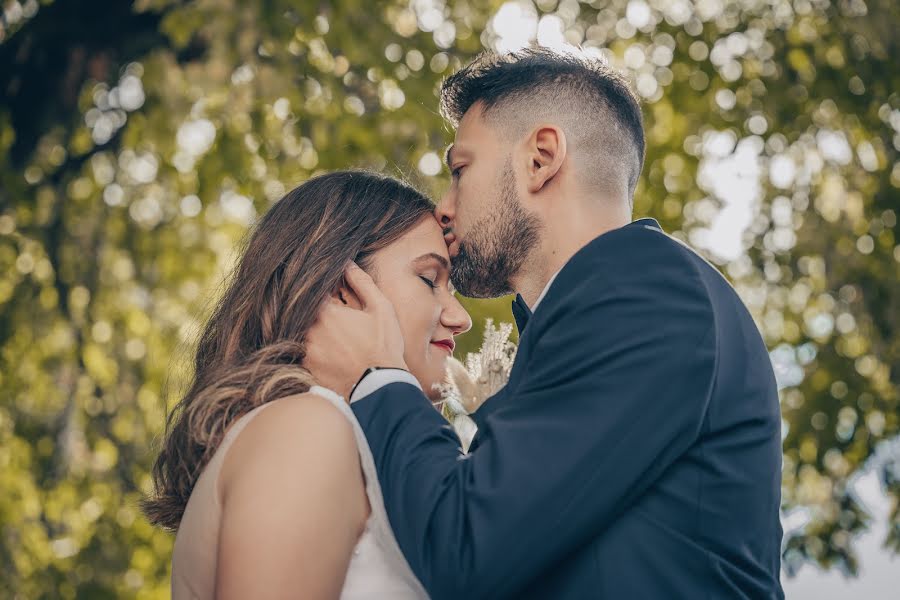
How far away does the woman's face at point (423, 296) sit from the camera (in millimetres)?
2617

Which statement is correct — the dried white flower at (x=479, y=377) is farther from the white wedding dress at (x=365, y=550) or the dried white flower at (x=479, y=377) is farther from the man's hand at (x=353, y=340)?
the white wedding dress at (x=365, y=550)

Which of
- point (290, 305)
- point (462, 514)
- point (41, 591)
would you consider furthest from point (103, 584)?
point (462, 514)

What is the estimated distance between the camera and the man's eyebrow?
8.79 ft

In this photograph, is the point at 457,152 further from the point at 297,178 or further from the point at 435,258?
the point at 297,178

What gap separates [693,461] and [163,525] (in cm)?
141

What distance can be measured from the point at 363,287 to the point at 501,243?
0.36m

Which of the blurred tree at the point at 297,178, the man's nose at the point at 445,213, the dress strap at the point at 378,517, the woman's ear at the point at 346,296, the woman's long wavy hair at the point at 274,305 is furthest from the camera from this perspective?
the blurred tree at the point at 297,178

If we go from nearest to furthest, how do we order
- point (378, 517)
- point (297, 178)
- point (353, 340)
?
point (378, 517) < point (353, 340) < point (297, 178)

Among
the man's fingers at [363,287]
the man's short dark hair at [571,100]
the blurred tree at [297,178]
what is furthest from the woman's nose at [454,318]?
the blurred tree at [297,178]

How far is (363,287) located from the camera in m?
2.52

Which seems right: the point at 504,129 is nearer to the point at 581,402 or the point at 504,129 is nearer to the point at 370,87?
the point at 581,402

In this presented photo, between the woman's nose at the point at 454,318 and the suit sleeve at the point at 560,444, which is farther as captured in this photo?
the woman's nose at the point at 454,318

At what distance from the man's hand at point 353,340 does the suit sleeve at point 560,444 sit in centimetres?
34

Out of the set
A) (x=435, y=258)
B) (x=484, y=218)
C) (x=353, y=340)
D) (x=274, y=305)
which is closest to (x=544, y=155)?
(x=484, y=218)
